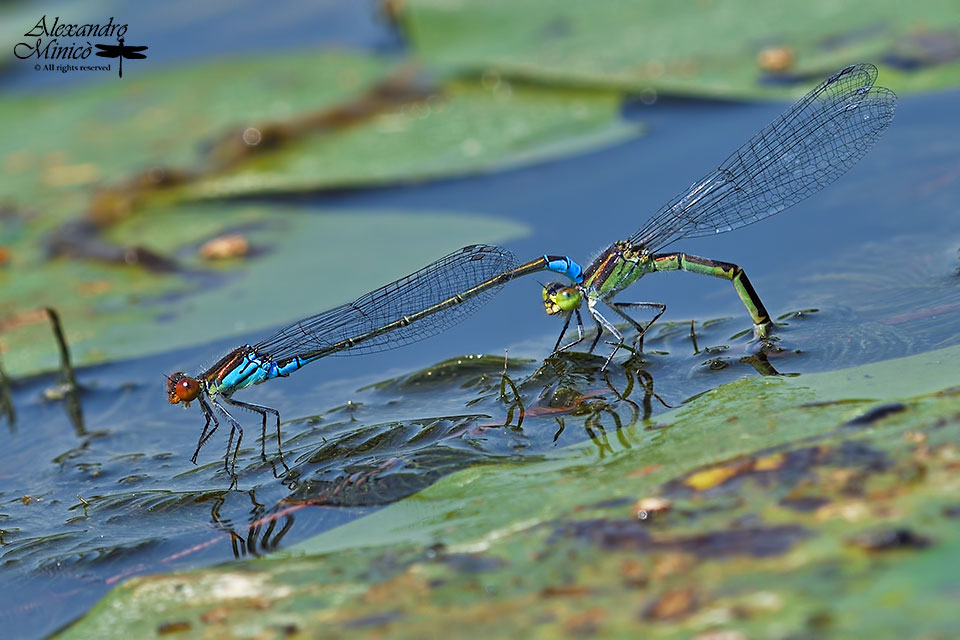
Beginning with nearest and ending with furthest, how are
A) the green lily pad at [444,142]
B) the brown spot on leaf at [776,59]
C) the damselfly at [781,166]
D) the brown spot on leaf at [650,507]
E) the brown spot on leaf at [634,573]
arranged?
the brown spot on leaf at [634,573]
the brown spot on leaf at [650,507]
the damselfly at [781,166]
the brown spot on leaf at [776,59]
the green lily pad at [444,142]

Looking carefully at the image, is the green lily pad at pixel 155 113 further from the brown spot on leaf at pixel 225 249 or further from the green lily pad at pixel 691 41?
the brown spot on leaf at pixel 225 249

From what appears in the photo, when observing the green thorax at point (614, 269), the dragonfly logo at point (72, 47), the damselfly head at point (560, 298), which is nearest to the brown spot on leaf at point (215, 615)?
the damselfly head at point (560, 298)

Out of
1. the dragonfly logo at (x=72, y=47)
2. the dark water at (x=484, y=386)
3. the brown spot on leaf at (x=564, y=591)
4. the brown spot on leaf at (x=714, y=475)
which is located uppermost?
the dragonfly logo at (x=72, y=47)

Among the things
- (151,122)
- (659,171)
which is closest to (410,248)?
(659,171)

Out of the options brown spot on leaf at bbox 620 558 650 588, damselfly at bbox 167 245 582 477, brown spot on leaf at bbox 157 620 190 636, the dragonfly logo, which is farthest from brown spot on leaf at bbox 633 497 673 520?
the dragonfly logo

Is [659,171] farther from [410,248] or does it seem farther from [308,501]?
[308,501]

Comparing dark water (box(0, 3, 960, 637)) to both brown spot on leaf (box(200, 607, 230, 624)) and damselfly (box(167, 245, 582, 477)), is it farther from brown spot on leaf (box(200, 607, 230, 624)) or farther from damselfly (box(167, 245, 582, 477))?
brown spot on leaf (box(200, 607, 230, 624))
